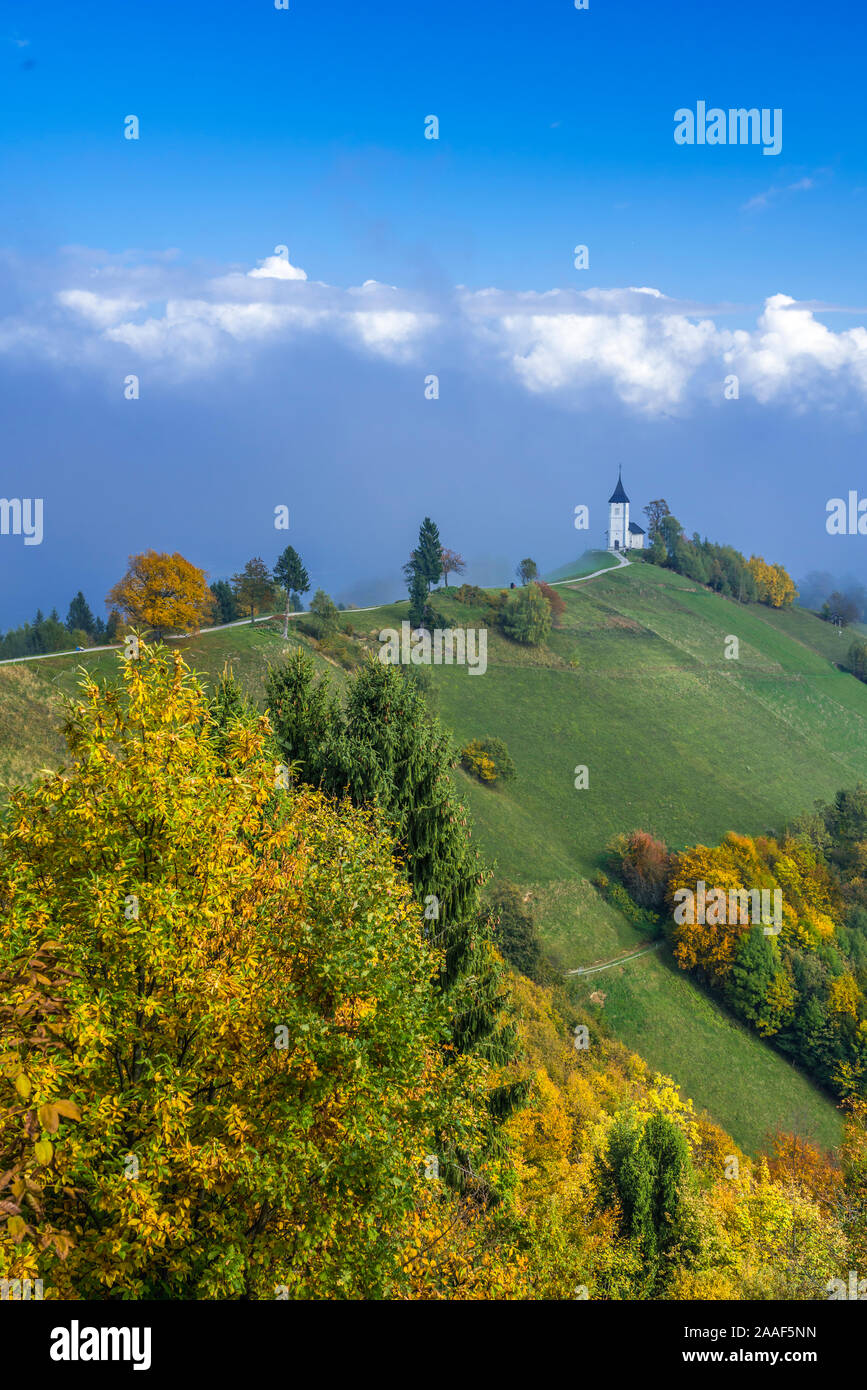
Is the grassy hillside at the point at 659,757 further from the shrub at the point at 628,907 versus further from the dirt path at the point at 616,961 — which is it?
the shrub at the point at 628,907

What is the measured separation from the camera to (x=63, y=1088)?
10.2 meters

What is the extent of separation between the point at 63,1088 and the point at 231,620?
85687 millimetres

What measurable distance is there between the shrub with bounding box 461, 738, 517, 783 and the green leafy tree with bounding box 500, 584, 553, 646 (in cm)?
2848

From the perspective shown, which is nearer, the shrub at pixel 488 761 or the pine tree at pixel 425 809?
the pine tree at pixel 425 809

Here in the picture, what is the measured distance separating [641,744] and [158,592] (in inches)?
2040

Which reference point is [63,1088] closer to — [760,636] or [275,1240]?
[275,1240]

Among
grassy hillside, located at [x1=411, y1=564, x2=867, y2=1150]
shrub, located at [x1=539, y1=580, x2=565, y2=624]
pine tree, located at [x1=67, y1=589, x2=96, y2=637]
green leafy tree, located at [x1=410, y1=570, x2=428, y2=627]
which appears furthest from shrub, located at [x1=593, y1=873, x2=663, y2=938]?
pine tree, located at [x1=67, y1=589, x2=96, y2=637]

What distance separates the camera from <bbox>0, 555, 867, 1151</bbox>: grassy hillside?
54.0 metres

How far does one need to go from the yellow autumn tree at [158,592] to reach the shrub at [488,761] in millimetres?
26985

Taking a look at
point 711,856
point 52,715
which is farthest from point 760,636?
point 52,715

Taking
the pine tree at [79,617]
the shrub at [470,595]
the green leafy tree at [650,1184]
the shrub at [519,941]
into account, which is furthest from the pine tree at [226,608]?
the green leafy tree at [650,1184]

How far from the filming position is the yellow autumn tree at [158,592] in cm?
6669

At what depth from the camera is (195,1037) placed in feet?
37.2

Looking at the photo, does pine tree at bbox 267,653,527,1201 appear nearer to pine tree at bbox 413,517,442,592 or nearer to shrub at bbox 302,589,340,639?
shrub at bbox 302,589,340,639
